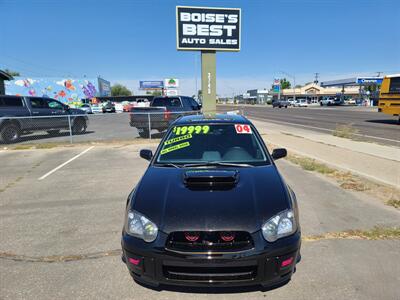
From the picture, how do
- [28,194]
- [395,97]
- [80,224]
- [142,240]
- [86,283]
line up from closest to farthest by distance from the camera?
[142,240] → [86,283] → [80,224] → [28,194] → [395,97]

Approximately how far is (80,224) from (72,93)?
231ft

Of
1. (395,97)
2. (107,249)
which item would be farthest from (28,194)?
(395,97)

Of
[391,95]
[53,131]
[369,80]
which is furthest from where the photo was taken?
[369,80]

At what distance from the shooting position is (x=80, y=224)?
4.86 meters

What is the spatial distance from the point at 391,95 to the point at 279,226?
22573 mm

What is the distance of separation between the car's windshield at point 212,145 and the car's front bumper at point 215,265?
4.62ft

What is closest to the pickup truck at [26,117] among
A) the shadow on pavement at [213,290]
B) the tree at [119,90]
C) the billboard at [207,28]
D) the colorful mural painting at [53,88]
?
the billboard at [207,28]

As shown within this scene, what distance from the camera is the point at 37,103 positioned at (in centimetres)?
1548

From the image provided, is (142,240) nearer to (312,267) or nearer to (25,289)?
(25,289)

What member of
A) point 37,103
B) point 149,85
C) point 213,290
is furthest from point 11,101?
point 149,85

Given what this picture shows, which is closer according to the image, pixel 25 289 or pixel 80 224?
pixel 25 289

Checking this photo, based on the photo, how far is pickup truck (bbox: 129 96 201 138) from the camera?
15125 millimetres

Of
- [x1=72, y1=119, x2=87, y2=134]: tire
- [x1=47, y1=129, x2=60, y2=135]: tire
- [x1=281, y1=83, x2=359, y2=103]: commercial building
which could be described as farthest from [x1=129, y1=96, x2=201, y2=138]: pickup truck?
[x1=281, y1=83, x2=359, y2=103]: commercial building

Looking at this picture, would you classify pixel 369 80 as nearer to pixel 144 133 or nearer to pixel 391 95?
pixel 391 95
